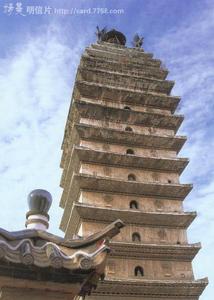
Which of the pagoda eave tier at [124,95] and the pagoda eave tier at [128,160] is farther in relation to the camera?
the pagoda eave tier at [124,95]

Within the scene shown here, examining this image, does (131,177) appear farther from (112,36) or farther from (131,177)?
(112,36)

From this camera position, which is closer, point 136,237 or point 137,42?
point 136,237

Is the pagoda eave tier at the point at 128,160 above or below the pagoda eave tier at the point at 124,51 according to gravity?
below

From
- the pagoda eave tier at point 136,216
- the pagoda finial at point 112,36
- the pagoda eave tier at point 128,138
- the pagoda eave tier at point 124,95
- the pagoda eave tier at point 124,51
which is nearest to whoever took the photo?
the pagoda eave tier at point 136,216

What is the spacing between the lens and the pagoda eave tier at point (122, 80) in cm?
2538

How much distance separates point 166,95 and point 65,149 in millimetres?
7076

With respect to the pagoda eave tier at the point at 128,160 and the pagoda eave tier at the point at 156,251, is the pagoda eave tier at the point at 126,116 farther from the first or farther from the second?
the pagoda eave tier at the point at 156,251

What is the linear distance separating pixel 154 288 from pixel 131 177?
20.2 feet

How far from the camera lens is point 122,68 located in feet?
88.5

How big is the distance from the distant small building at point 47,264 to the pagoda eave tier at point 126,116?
18672mm

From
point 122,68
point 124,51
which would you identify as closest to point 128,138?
point 122,68

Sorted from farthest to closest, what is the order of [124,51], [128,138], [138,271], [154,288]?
[124,51], [128,138], [138,271], [154,288]

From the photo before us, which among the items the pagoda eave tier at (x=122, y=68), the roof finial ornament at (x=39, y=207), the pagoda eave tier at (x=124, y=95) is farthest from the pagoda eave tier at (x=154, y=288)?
the pagoda eave tier at (x=122, y=68)

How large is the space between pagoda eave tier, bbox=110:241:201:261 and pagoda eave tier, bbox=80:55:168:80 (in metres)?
12.7
